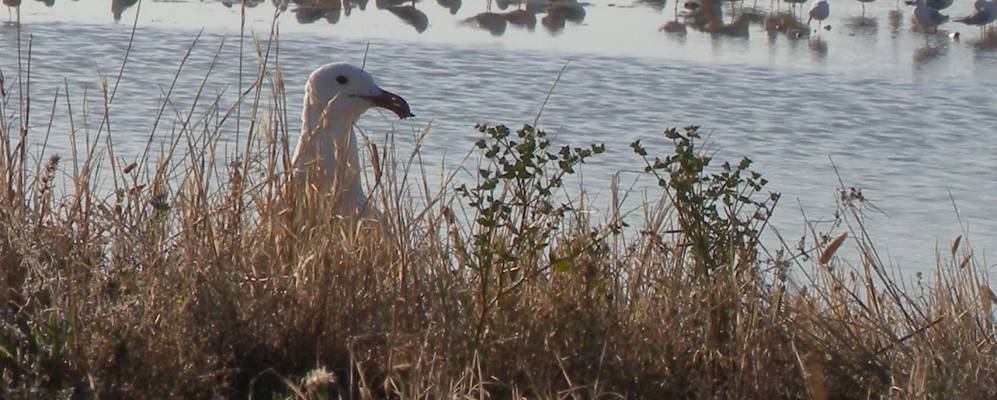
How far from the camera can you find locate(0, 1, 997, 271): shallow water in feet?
27.9

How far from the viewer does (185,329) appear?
4.12 m

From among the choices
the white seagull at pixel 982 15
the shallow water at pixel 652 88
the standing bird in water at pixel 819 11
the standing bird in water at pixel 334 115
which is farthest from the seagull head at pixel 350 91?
the white seagull at pixel 982 15

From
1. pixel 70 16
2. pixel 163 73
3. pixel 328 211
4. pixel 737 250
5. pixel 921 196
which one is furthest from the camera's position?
pixel 70 16

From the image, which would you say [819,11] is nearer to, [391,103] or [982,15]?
[982,15]

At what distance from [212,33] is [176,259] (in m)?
9.22

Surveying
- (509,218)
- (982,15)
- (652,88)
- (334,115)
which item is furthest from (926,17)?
(509,218)

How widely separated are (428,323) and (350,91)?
98.0 inches

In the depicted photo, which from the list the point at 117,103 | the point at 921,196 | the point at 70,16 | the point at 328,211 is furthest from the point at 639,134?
the point at 70,16

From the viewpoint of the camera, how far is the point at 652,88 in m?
11.2

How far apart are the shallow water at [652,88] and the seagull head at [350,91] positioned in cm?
64

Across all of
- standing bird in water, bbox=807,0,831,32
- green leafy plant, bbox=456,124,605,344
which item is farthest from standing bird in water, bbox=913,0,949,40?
green leafy plant, bbox=456,124,605,344

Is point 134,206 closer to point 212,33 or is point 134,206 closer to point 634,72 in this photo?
point 634,72

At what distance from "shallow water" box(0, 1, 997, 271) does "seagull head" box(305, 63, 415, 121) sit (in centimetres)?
64

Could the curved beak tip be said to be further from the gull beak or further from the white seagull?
the white seagull
